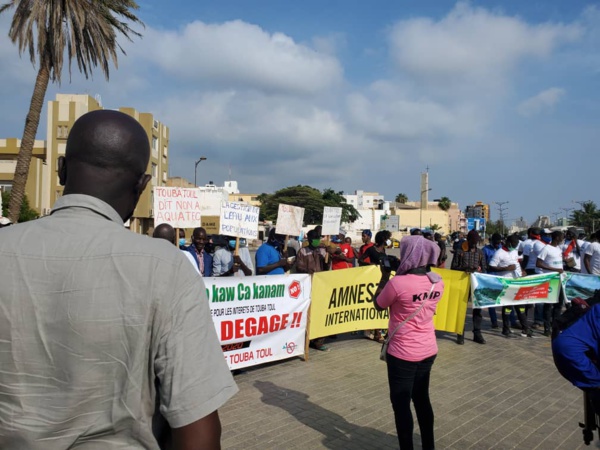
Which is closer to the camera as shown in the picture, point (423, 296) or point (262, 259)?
point (423, 296)

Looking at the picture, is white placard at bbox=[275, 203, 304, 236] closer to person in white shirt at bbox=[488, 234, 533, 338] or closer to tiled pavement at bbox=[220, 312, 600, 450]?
tiled pavement at bbox=[220, 312, 600, 450]

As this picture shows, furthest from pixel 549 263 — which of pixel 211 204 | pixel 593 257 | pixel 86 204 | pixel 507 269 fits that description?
pixel 211 204

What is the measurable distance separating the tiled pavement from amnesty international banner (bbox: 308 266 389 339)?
1.49 ft

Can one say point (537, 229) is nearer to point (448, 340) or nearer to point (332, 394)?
point (448, 340)

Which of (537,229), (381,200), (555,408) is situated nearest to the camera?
(555,408)

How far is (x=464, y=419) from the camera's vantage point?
511cm

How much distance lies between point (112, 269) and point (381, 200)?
137065mm

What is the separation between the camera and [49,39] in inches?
574

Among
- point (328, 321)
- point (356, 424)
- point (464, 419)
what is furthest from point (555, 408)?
point (328, 321)

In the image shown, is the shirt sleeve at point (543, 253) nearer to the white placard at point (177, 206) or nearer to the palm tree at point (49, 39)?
the white placard at point (177, 206)

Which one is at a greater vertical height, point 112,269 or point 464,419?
point 112,269

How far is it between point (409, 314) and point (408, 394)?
623 millimetres

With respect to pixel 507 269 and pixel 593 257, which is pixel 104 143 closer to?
pixel 507 269

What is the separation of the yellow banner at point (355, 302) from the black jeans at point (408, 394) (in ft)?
11.8
